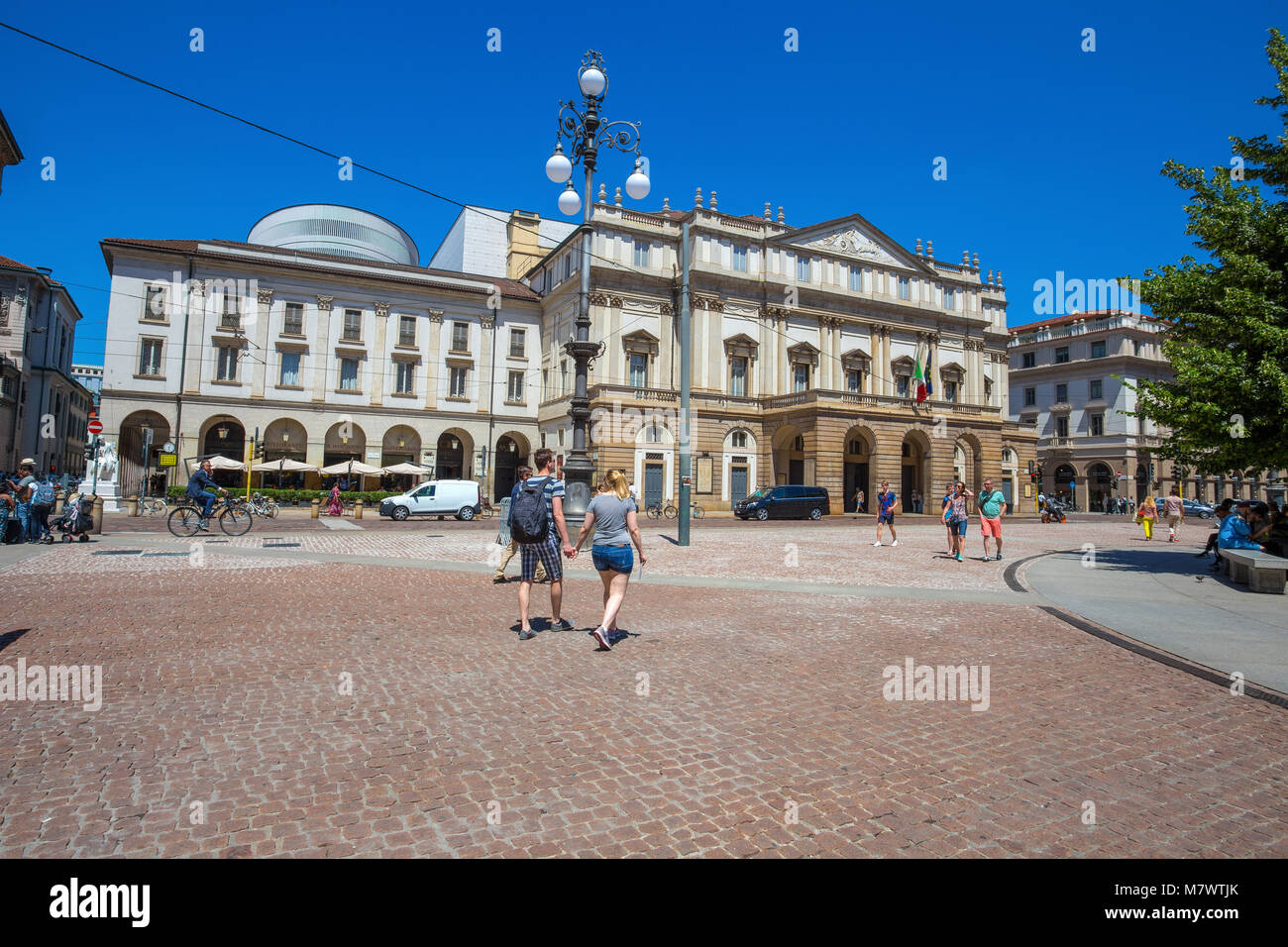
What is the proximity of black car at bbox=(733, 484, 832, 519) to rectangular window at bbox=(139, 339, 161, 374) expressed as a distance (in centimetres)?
3324

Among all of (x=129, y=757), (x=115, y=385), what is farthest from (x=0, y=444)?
(x=129, y=757)

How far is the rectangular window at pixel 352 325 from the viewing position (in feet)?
138

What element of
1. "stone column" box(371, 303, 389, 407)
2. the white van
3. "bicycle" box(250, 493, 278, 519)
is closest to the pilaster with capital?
"stone column" box(371, 303, 389, 407)

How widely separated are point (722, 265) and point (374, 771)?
41.8 meters

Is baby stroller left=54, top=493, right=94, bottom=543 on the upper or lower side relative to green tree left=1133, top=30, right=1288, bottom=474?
lower

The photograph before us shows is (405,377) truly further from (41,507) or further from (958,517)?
(958,517)

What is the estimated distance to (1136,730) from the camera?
4652 millimetres

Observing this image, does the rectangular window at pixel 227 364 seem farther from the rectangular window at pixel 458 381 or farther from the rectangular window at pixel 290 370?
the rectangular window at pixel 458 381

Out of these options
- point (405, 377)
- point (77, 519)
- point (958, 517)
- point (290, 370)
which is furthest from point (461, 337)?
point (958, 517)

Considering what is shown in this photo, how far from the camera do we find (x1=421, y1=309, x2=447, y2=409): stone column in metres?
43.5

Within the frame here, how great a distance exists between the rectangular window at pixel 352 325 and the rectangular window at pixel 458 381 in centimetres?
598

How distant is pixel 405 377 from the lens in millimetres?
43344

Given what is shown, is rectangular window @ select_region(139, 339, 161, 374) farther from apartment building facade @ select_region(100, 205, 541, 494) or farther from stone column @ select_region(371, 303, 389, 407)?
stone column @ select_region(371, 303, 389, 407)
